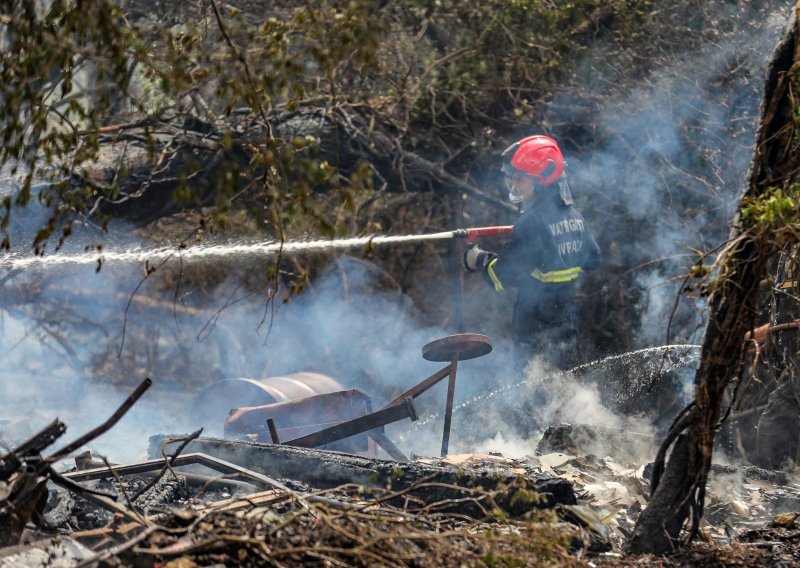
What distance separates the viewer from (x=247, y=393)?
7.47 metres

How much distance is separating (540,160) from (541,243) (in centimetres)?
76

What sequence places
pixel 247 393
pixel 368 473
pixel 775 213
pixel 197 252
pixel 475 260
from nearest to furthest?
1. pixel 775 213
2. pixel 368 473
3. pixel 247 393
4. pixel 475 260
5. pixel 197 252

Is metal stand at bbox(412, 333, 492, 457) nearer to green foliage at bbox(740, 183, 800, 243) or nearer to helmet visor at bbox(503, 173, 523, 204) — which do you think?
helmet visor at bbox(503, 173, 523, 204)

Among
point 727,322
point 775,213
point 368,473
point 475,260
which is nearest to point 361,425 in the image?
point 368,473

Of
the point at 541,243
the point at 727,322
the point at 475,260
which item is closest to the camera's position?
the point at 727,322

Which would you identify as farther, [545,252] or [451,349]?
[545,252]

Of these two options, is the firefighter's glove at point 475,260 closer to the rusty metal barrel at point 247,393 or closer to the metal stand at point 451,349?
the metal stand at point 451,349

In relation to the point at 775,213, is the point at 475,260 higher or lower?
lower

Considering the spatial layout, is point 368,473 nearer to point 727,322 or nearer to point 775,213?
point 727,322

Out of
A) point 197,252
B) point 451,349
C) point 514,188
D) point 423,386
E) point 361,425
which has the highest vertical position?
point 514,188

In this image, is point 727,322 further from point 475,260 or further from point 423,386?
point 475,260

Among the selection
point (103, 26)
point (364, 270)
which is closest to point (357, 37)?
point (103, 26)

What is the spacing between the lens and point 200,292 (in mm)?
10812

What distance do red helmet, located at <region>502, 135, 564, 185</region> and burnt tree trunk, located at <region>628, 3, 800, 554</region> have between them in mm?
3778
